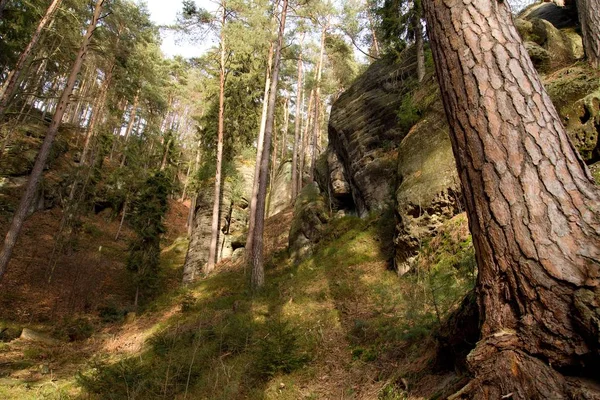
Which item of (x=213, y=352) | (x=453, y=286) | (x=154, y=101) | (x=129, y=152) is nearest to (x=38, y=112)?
(x=154, y=101)

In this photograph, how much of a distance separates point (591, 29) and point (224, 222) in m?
18.5

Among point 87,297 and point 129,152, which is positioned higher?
point 129,152

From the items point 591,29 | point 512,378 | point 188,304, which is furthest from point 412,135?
point 188,304

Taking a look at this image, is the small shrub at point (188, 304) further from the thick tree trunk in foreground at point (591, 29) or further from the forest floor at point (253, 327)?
the thick tree trunk in foreground at point (591, 29)

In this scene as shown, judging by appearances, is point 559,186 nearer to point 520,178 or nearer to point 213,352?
point 520,178

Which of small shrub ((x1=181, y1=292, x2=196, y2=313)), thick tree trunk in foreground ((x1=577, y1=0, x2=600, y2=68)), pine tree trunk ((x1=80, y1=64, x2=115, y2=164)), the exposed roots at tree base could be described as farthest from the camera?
pine tree trunk ((x1=80, y1=64, x2=115, y2=164))

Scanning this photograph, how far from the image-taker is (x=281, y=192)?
28578 mm

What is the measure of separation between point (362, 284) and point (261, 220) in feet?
14.5

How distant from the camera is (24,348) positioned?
29.5 feet

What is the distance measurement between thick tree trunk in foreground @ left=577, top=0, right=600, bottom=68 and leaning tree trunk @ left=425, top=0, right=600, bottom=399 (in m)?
6.77

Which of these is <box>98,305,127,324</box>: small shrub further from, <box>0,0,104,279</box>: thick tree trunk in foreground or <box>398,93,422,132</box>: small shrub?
<box>398,93,422,132</box>: small shrub

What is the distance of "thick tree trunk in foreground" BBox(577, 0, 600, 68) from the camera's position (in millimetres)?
6846

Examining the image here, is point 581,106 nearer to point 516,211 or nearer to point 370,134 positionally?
point 516,211

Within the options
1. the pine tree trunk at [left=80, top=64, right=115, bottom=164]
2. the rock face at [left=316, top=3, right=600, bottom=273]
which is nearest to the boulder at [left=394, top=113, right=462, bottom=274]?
the rock face at [left=316, top=3, right=600, bottom=273]
